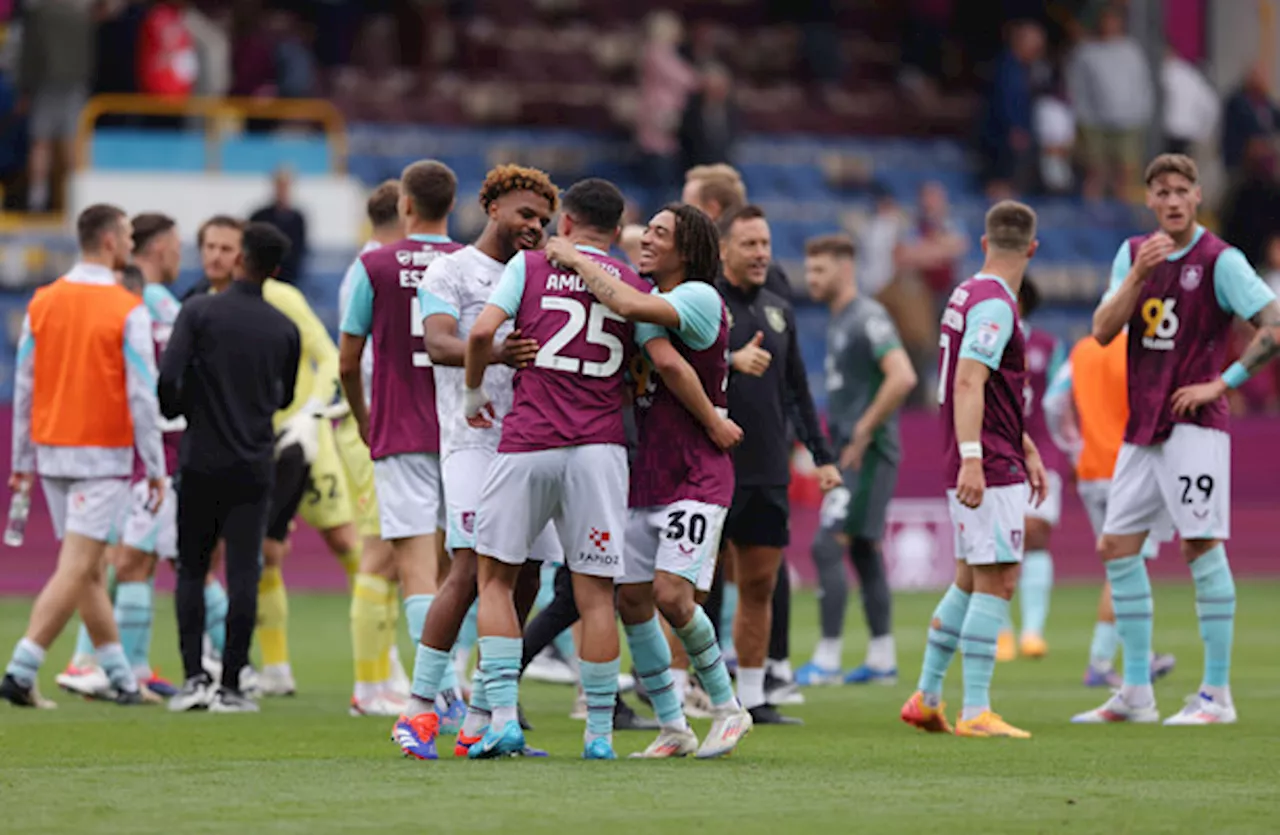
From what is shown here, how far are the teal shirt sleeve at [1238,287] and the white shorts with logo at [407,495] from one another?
Answer: 3.83 m

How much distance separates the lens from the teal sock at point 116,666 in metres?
11.6

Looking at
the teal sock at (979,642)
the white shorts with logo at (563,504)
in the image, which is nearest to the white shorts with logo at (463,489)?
the white shorts with logo at (563,504)

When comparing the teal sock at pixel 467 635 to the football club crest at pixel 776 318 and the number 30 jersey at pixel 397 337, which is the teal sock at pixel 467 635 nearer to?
the number 30 jersey at pixel 397 337

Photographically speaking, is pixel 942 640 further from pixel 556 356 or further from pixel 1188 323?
pixel 556 356

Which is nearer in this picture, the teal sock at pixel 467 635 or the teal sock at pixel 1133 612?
the teal sock at pixel 1133 612

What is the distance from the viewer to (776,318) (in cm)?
1090

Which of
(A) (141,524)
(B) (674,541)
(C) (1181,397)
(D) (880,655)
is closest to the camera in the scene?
(B) (674,541)

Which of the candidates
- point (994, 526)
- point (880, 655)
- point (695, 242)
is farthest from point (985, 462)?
point (880, 655)

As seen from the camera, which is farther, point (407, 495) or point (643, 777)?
point (407, 495)

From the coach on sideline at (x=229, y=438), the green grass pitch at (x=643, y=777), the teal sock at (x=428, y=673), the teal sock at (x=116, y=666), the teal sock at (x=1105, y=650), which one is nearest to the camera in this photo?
the green grass pitch at (x=643, y=777)

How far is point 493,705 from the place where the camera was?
344 inches

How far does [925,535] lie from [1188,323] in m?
10.6

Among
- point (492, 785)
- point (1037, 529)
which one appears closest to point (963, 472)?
point (492, 785)

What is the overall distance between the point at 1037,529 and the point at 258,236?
5.91m
